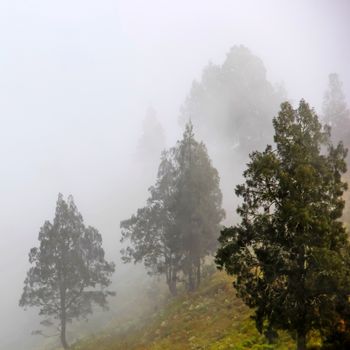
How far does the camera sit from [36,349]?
1881 inches

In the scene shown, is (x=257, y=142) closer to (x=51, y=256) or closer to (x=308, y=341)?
(x=51, y=256)

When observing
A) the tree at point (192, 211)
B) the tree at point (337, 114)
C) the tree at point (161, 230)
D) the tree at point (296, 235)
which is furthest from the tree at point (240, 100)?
the tree at point (296, 235)

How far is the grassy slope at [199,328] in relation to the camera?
22188 mm

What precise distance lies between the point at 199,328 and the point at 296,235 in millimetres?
14146

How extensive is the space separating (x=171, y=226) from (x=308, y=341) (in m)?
19.2

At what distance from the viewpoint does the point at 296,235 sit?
15391mm

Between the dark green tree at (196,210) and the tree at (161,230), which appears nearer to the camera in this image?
the dark green tree at (196,210)

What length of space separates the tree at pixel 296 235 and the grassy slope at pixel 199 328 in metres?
4.10

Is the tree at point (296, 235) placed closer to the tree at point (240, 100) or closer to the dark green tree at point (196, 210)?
the dark green tree at point (196, 210)

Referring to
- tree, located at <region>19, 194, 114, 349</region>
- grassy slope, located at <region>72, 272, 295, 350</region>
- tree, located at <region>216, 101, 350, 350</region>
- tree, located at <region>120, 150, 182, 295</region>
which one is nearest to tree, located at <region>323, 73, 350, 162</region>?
tree, located at <region>120, 150, 182, 295</region>

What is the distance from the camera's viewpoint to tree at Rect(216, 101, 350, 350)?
14.9 meters

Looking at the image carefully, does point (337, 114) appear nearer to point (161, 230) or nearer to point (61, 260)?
point (161, 230)

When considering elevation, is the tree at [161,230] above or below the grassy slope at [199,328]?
above

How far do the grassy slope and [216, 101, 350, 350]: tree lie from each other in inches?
162
